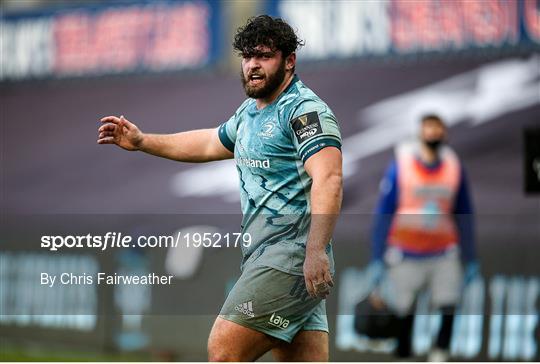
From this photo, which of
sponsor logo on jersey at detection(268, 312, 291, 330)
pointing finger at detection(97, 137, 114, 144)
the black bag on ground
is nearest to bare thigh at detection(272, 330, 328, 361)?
sponsor logo on jersey at detection(268, 312, 291, 330)

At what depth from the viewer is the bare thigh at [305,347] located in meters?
6.12

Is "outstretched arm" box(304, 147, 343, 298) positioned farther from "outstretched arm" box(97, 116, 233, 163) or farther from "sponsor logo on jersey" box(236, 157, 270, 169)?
"outstretched arm" box(97, 116, 233, 163)

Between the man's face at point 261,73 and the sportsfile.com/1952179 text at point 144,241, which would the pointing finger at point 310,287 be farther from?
the sportsfile.com/1952179 text at point 144,241

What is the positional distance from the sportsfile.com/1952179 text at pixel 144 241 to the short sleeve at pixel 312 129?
70.4 inches

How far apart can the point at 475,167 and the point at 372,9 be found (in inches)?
81.9

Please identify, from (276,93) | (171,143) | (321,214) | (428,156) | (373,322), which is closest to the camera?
(321,214)

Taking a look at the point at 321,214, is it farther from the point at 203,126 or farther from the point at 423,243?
the point at 203,126

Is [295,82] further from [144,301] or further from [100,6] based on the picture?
[100,6]

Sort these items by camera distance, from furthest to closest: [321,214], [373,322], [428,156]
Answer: [428,156] → [373,322] → [321,214]

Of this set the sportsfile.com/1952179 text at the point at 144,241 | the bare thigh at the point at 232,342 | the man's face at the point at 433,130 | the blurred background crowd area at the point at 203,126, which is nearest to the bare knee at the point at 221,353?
the bare thigh at the point at 232,342

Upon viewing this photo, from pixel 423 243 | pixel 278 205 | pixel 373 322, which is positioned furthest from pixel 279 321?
pixel 423 243

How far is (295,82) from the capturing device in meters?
6.10

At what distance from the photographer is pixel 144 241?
9883 mm

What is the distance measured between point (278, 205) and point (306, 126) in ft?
1.40
